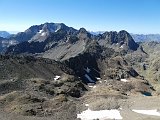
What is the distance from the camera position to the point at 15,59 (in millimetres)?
126500

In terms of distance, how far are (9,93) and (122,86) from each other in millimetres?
68642

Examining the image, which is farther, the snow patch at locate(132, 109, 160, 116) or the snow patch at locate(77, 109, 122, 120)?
the snow patch at locate(132, 109, 160, 116)

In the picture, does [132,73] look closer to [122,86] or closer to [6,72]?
[122,86]

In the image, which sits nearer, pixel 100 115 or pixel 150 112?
pixel 100 115

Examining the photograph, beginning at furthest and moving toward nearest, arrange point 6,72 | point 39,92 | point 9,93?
point 6,72 → point 39,92 → point 9,93

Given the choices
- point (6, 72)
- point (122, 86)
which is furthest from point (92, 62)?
point (6, 72)

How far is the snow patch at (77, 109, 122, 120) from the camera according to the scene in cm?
7112

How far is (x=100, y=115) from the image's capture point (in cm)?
7356

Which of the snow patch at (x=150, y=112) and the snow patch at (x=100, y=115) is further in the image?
the snow patch at (x=150, y=112)

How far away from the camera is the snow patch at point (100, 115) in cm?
7112

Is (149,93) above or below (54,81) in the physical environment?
below

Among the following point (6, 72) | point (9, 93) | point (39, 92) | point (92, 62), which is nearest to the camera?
point (9, 93)

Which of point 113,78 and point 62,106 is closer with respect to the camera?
point 62,106

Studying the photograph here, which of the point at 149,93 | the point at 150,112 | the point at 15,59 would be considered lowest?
the point at 149,93
